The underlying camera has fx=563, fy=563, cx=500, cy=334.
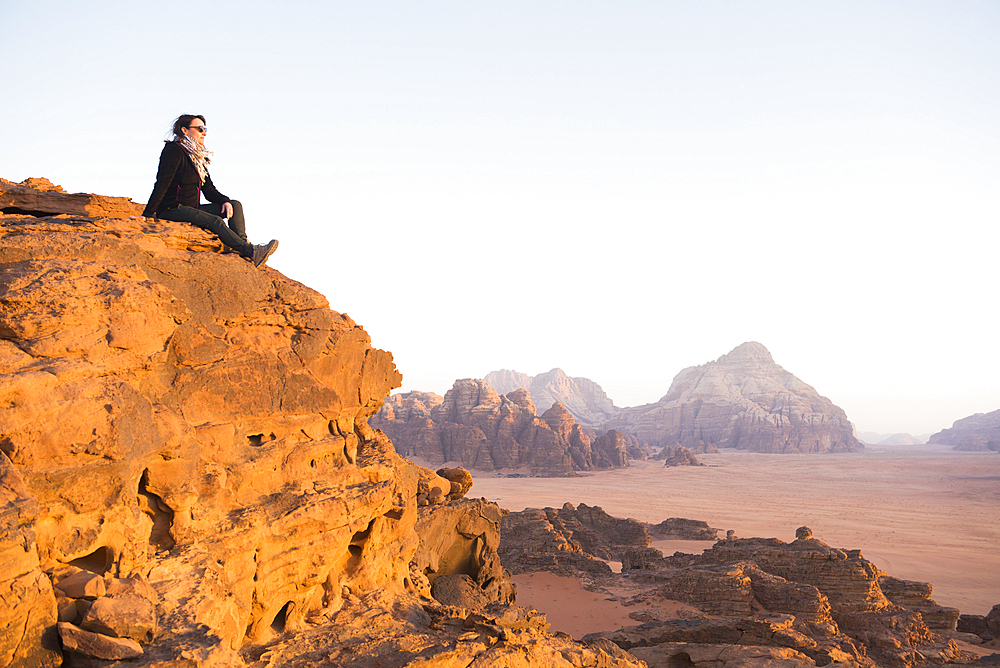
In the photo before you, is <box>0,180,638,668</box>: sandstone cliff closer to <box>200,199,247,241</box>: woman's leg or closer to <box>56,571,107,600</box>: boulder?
<box>56,571,107,600</box>: boulder

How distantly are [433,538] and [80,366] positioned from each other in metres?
7.04

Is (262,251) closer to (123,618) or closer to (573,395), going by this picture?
(123,618)

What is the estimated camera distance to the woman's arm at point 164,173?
560cm

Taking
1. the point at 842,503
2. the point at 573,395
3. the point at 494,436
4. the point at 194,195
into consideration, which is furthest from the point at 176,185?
the point at 573,395

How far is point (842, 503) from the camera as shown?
41.1 metres

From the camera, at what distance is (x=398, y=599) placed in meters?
6.54

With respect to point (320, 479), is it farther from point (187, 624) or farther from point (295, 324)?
point (187, 624)

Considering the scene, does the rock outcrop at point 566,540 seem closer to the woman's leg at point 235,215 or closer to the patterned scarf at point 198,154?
the woman's leg at point 235,215

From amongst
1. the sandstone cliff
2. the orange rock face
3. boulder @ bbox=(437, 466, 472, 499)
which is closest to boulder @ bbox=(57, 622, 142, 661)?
the sandstone cliff

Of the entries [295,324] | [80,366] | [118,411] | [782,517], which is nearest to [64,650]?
[118,411]

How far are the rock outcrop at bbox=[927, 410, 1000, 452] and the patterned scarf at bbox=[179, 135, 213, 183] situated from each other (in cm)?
11657

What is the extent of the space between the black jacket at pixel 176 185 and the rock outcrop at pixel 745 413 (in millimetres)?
90041

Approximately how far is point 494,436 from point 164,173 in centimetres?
5572

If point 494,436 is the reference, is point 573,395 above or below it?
above
